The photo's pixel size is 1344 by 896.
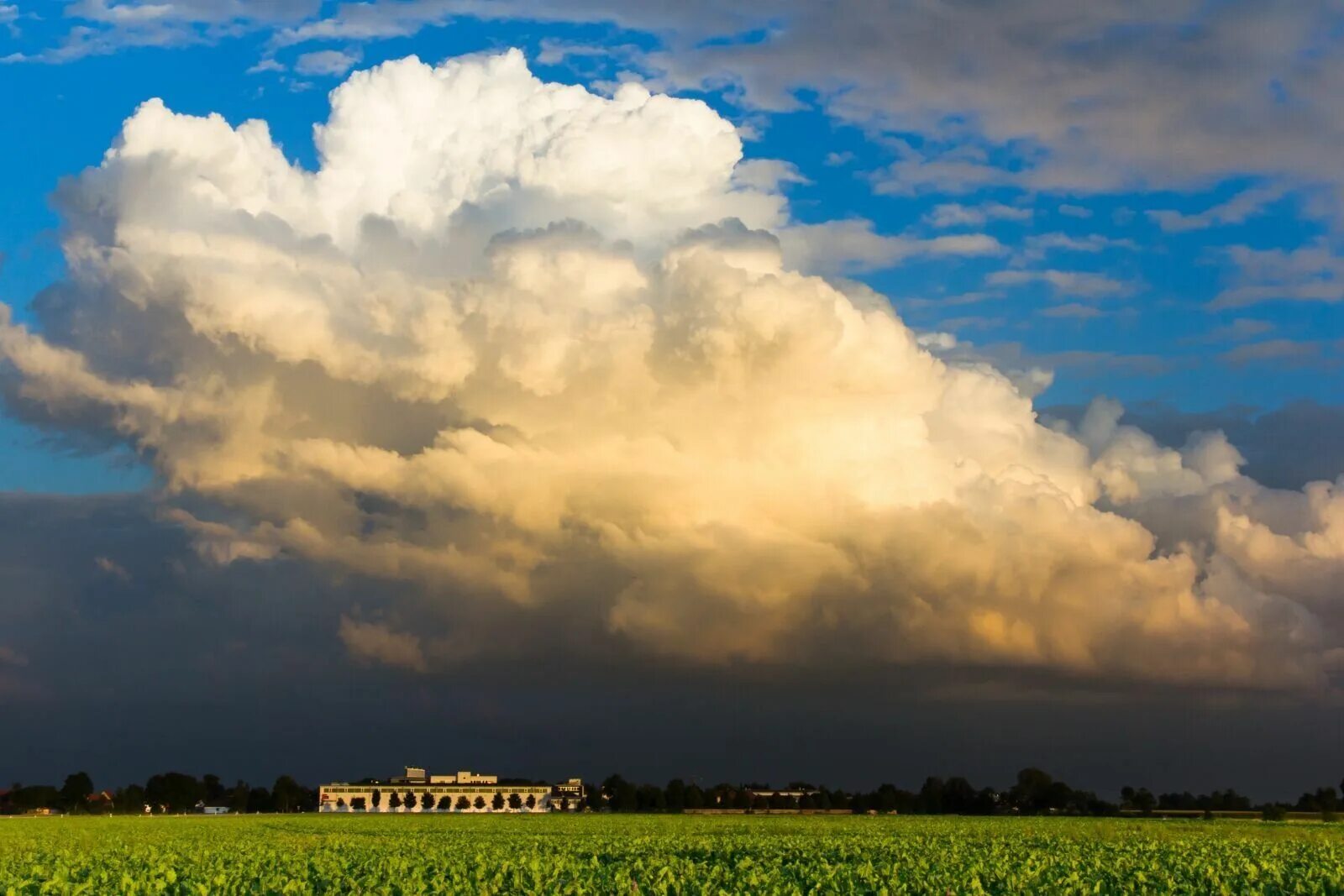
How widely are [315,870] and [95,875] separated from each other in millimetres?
9197

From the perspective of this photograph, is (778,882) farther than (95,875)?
No

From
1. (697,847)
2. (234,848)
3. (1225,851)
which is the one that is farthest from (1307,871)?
(234,848)

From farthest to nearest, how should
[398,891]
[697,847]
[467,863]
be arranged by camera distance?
[697,847] < [467,863] < [398,891]

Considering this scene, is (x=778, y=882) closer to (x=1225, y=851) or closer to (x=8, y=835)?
(x=1225, y=851)

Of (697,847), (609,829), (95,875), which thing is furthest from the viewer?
(609,829)

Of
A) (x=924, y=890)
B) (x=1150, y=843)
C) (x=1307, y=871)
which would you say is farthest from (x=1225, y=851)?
(x=924, y=890)

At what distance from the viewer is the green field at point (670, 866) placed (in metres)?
40.2

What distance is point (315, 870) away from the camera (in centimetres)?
5288

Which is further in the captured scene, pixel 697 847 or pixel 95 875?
pixel 697 847

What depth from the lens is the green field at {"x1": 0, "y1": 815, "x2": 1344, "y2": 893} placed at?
132 ft

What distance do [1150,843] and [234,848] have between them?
5130 cm

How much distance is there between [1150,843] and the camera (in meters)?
71.7

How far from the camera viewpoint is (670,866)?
51438 millimetres

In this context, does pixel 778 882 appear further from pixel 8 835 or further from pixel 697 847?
pixel 8 835
